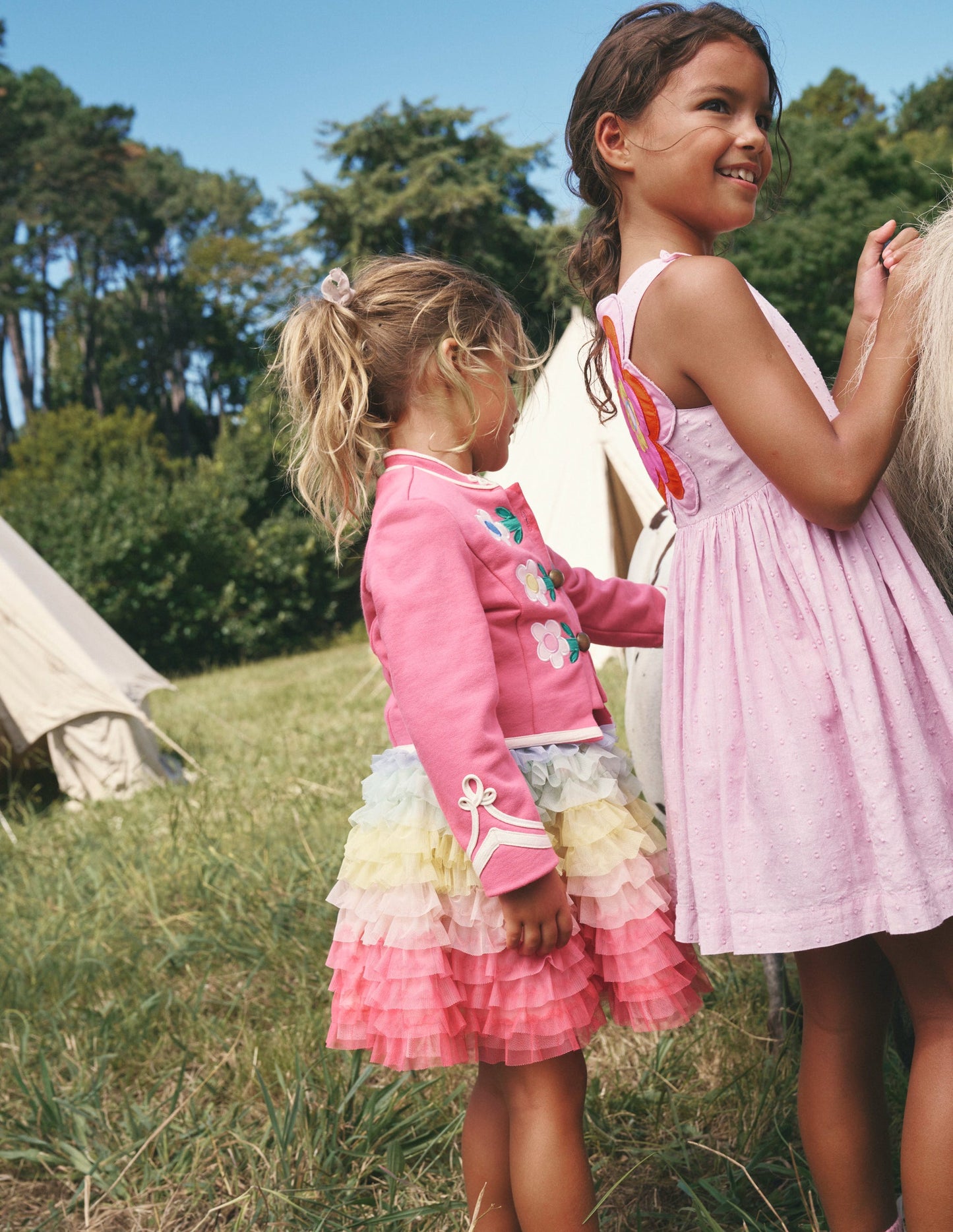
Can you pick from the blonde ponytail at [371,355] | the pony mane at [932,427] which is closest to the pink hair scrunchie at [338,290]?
the blonde ponytail at [371,355]

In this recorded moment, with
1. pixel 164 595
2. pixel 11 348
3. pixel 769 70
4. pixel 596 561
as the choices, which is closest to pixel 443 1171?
pixel 769 70

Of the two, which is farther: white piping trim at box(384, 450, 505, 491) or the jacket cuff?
white piping trim at box(384, 450, 505, 491)

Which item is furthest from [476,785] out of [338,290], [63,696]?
[63,696]

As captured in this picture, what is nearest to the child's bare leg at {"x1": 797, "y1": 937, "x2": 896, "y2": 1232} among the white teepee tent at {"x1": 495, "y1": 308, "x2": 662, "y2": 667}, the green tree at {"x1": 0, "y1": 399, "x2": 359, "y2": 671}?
the white teepee tent at {"x1": 495, "y1": 308, "x2": 662, "y2": 667}

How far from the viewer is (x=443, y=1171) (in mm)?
1856

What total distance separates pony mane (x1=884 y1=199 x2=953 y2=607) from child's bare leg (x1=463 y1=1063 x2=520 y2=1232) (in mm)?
905

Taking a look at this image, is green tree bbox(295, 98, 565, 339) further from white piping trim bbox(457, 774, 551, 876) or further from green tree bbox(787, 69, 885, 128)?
white piping trim bbox(457, 774, 551, 876)

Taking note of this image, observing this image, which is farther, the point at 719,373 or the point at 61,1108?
the point at 61,1108

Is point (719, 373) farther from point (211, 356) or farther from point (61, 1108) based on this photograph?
point (211, 356)

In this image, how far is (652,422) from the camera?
137cm

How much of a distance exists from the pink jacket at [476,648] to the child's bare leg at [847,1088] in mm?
384

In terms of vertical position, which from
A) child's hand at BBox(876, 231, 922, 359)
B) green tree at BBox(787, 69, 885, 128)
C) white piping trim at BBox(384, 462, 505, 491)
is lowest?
white piping trim at BBox(384, 462, 505, 491)

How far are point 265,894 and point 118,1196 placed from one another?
116 centimetres

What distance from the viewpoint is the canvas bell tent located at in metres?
5.46
